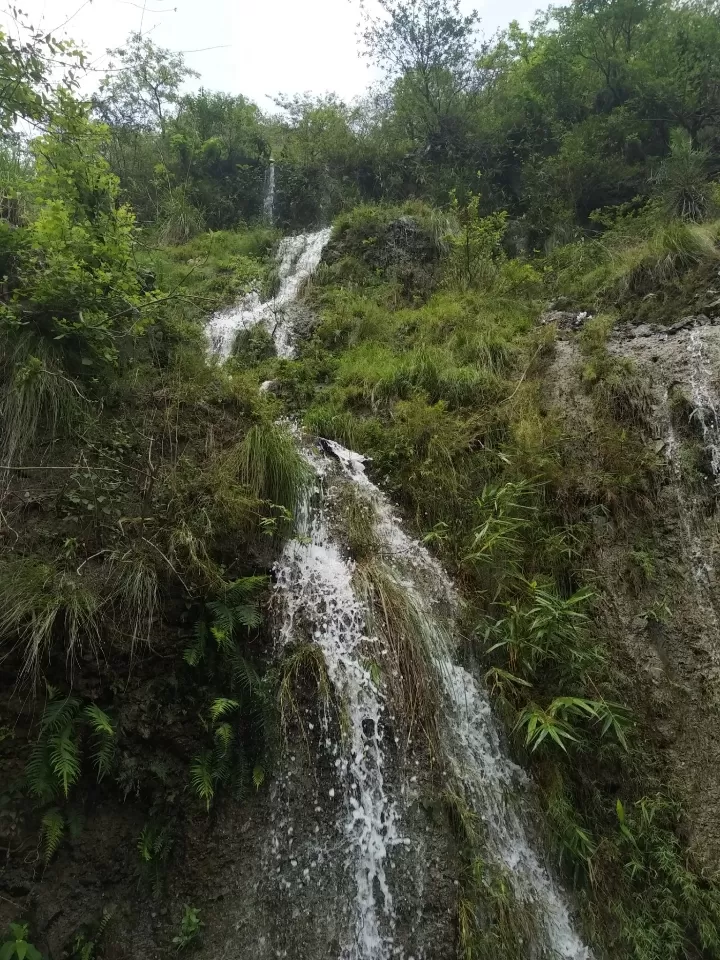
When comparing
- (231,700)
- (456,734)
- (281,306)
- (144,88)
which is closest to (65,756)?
(231,700)

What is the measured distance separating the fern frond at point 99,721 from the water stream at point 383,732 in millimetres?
1255

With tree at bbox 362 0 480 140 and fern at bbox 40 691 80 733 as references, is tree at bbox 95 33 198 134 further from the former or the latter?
fern at bbox 40 691 80 733

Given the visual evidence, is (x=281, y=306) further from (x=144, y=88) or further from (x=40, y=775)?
(x=144, y=88)

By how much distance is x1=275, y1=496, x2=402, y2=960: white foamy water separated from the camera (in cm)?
324

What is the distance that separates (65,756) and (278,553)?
2.02 meters

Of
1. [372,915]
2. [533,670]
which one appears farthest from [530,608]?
[372,915]

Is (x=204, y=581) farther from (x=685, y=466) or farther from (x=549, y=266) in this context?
(x=549, y=266)

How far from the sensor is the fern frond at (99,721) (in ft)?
10.5

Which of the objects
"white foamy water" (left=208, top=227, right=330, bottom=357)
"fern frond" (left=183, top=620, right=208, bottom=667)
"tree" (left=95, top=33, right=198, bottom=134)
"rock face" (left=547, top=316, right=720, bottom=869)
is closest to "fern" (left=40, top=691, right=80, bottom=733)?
"fern frond" (left=183, top=620, right=208, bottom=667)

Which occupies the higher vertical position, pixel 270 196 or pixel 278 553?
pixel 270 196

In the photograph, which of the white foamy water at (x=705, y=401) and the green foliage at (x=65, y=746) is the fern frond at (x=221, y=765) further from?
the white foamy water at (x=705, y=401)

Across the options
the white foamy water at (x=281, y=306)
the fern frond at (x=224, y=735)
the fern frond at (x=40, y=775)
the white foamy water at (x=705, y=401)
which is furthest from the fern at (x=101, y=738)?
the white foamy water at (x=281, y=306)

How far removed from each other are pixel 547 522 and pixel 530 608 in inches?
37.3

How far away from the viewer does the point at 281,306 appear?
909 centimetres
